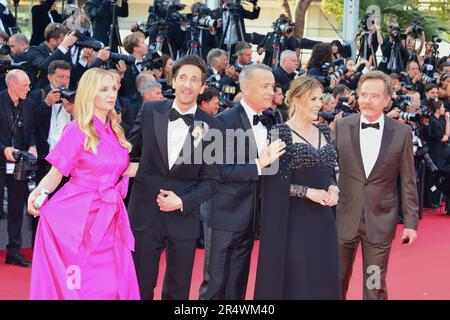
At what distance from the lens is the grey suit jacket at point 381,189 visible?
6145 millimetres

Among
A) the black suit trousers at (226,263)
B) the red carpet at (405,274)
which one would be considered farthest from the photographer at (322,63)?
the black suit trousers at (226,263)

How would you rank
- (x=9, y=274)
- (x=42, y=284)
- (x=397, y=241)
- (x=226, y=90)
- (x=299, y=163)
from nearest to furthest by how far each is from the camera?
(x=42, y=284), (x=299, y=163), (x=9, y=274), (x=226, y=90), (x=397, y=241)

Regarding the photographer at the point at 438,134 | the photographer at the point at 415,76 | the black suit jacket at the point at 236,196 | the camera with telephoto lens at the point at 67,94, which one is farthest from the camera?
the photographer at the point at 415,76

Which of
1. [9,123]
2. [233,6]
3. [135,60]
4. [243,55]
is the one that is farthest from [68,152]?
[233,6]

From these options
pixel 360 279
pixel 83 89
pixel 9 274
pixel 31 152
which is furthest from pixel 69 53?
pixel 83 89

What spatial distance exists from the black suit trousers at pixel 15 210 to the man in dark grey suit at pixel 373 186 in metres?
3.36

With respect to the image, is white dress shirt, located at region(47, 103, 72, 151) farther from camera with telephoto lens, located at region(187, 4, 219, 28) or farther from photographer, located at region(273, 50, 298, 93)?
camera with telephoto lens, located at region(187, 4, 219, 28)

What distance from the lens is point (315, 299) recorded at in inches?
223

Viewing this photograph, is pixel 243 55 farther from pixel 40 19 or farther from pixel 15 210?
pixel 15 210

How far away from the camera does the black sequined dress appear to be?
5.57 meters

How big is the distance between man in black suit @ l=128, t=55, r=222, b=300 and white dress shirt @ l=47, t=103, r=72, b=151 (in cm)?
301

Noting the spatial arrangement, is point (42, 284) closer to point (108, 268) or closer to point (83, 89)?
point (108, 268)

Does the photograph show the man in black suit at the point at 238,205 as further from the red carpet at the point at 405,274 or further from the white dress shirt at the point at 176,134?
the red carpet at the point at 405,274

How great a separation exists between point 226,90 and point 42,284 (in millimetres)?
4326
